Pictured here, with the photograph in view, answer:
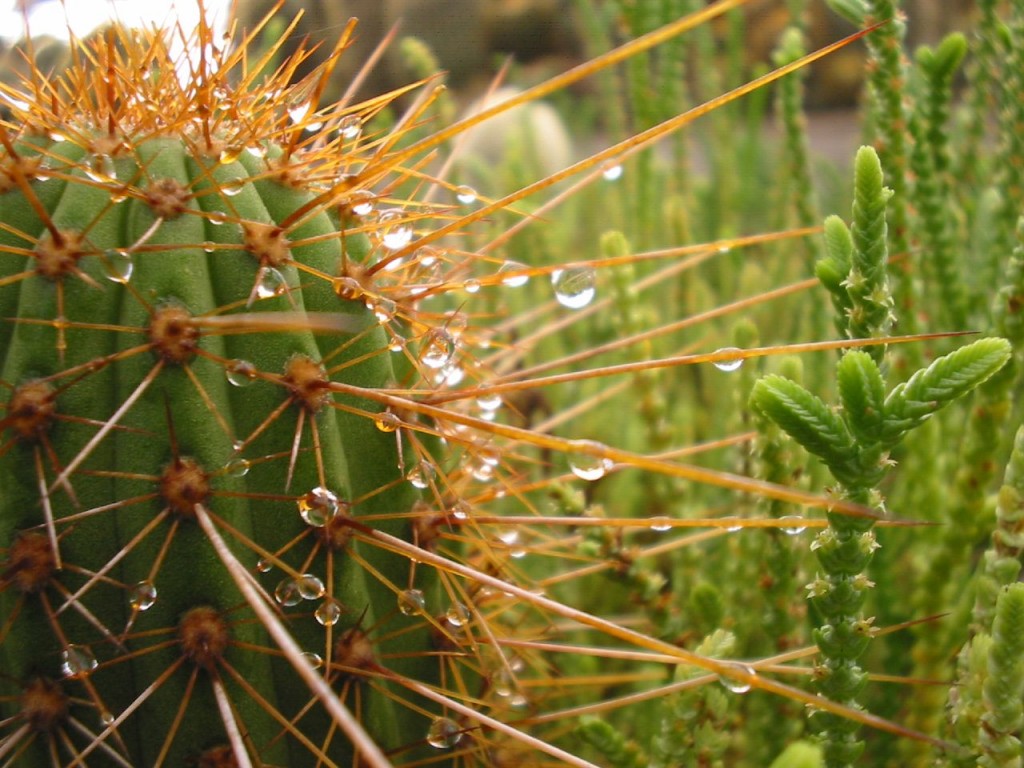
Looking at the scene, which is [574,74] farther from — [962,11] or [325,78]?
[962,11]

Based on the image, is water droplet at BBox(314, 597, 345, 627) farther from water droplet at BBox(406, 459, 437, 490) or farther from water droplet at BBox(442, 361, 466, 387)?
water droplet at BBox(442, 361, 466, 387)

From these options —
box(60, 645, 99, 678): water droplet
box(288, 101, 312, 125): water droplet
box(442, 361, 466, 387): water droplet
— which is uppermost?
box(288, 101, 312, 125): water droplet

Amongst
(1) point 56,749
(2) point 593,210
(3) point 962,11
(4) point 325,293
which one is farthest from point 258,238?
(3) point 962,11

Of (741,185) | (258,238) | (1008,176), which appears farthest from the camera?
(741,185)

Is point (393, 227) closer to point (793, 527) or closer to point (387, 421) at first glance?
point (387, 421)

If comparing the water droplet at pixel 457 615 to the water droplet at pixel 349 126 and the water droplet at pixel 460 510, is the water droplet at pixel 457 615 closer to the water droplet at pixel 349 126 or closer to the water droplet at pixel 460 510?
the water droplet at pixel 460 510

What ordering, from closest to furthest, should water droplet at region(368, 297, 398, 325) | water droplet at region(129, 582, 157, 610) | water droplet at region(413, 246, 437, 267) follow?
water droplet at region(129, 582, 157, 610), water droplet at region(368, 297, 398, 325), water droplet at region(413, 246, 437, 267)

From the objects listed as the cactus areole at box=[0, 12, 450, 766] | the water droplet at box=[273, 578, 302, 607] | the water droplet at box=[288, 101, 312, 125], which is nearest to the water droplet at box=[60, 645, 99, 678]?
the cactus areole at box=[0, 12, 450, 766]

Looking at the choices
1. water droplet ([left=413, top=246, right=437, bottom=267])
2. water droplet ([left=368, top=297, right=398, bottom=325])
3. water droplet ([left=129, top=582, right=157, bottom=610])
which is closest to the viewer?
water droplet ([left=129, top=582, right=157, bottom=610])
